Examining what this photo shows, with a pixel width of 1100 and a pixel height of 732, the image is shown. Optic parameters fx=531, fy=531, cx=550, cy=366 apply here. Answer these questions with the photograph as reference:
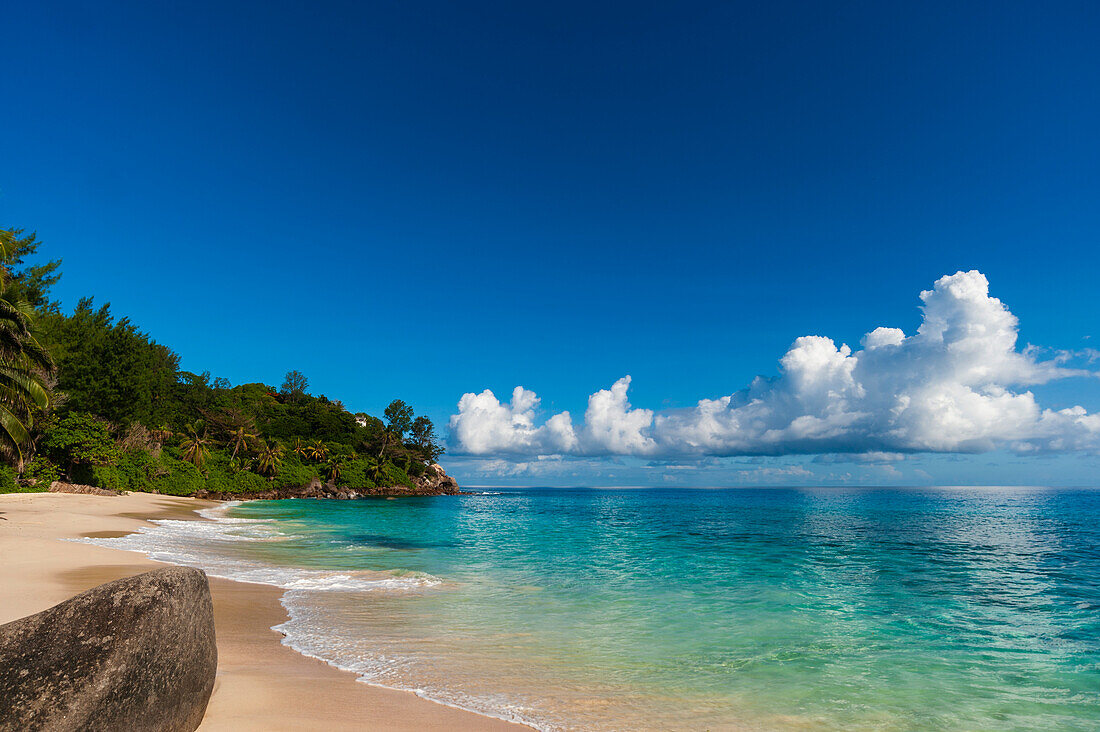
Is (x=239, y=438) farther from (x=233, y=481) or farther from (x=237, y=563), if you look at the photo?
(x=237, y=563)

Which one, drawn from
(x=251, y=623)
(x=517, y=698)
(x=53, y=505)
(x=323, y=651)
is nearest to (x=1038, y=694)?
(x=517, y=698)

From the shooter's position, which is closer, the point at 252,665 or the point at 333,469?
the point at 252,665

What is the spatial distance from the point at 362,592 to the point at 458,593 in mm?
2583

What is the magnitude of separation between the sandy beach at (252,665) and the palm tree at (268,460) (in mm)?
63162

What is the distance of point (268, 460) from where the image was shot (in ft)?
254

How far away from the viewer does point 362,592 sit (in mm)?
14414

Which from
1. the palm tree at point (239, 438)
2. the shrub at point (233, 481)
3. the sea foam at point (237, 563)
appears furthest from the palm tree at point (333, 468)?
the sea foam at point (237, 563)

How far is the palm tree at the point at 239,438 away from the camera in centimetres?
7512

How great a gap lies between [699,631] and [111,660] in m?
10.5

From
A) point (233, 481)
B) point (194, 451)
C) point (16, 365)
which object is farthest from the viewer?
point (233, 481)

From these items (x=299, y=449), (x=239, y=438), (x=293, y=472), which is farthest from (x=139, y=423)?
(x=299, y=449)

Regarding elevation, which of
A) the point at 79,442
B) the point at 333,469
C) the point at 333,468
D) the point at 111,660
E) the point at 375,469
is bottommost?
the point at 375,469

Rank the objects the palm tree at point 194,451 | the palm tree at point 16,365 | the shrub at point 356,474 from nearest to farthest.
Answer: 1. the palm tree at point 16,365
2. the palm tree at point 194,451
3. the shrub at point 356,474

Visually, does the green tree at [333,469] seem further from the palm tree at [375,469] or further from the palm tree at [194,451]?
the palm tree at [194,451]
